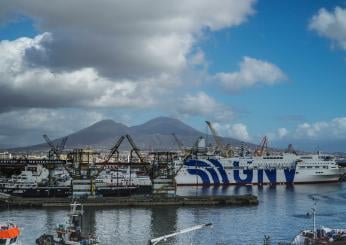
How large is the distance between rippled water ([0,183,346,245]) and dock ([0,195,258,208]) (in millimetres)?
2509

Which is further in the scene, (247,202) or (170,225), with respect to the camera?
(247,202)

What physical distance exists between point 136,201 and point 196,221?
1464 centimetres

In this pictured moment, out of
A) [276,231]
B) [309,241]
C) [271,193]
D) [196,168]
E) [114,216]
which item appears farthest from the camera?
[196,168]

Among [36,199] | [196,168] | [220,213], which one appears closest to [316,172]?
[196,168]

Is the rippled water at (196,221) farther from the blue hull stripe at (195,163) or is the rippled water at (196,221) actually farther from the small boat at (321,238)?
the blue hull stripe at (195,163)

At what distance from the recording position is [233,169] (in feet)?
353

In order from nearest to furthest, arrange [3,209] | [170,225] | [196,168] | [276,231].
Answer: [276,231], [170,225], [3,209], [196,168]

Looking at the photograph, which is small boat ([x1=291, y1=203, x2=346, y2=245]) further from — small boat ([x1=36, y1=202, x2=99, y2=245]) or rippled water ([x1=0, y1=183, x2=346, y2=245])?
small boat ([x1=36, y1=202, x2=99, y2=245])

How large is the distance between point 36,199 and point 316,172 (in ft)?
198

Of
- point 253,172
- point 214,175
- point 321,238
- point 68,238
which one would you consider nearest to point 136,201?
point 68,238

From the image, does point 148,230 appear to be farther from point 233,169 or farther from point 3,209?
point 233,169

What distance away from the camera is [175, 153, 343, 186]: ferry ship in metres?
106

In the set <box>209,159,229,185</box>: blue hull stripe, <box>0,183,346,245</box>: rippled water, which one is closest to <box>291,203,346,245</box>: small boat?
<box>0,183,346,245</box>: rippled water

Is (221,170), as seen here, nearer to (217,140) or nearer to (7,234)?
(217,140)
